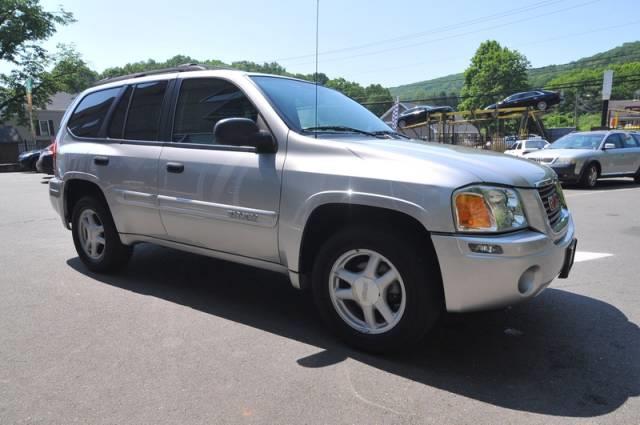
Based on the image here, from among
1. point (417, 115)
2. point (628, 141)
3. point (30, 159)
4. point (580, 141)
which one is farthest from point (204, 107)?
point (417, 115)

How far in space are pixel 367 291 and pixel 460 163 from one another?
37.6 inches

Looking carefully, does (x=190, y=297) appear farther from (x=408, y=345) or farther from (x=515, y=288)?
(x=515, y=288)

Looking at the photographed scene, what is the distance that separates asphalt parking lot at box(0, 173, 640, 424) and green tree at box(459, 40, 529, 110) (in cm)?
7671

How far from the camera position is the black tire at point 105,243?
455 centimetres

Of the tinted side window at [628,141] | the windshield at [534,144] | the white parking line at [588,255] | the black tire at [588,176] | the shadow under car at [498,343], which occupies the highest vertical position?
the tinted side window at [628,141]

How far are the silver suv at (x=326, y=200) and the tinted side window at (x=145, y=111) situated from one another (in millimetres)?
15

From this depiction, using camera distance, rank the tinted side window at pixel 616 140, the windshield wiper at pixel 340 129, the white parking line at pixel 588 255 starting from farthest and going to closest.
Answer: the tinted side window at pixel 616 140 → the white parking line at pixel 588 255 → the windshield wiper at pixel 340 129

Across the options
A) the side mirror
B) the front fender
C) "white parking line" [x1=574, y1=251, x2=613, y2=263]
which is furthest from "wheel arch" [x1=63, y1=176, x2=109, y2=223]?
"white parking line" [x1=574, y1=251, x2=613, y2=263]

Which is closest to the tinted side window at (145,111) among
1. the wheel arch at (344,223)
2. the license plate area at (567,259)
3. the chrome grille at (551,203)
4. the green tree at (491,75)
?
the wheel arch at (344,223)

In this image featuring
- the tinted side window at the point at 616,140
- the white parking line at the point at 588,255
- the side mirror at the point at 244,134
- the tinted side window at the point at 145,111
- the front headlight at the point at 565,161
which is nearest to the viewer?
the side mirror at the point at 244,134

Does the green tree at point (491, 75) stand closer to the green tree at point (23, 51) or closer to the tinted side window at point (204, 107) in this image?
the green tree at point (23, 51)

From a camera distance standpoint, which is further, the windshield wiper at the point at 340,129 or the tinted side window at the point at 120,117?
the tinted side window at the point at 120,117

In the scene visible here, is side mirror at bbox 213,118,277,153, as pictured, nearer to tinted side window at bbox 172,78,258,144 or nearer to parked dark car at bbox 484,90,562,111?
tinted side window at bbox 172,78,258,144

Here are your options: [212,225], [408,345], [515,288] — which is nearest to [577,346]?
[515,288]
